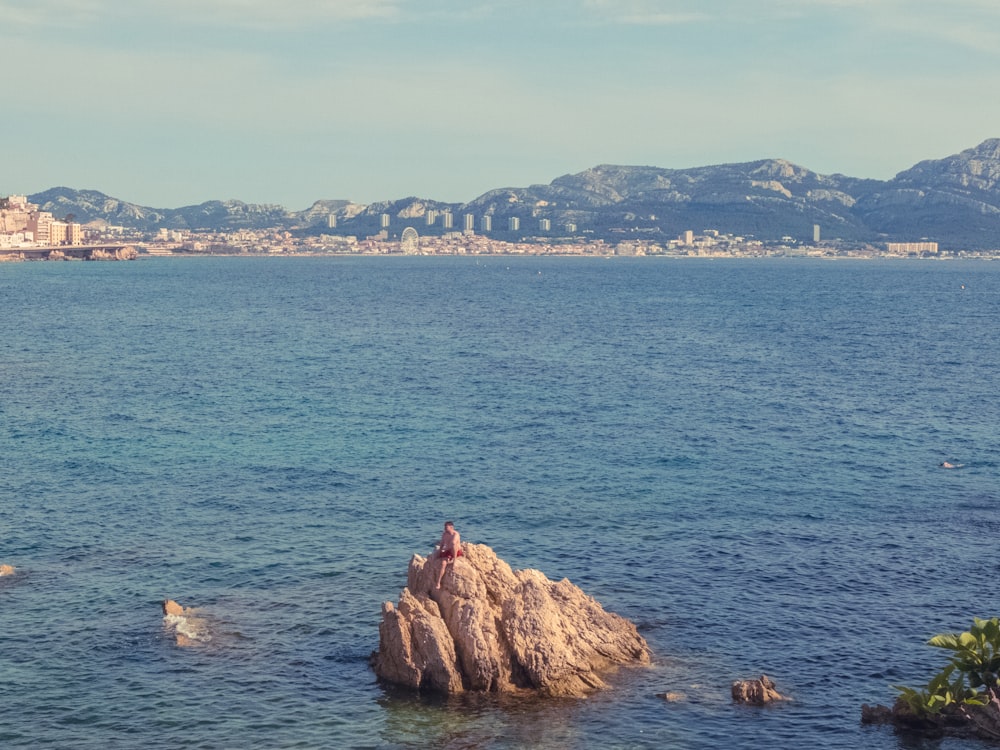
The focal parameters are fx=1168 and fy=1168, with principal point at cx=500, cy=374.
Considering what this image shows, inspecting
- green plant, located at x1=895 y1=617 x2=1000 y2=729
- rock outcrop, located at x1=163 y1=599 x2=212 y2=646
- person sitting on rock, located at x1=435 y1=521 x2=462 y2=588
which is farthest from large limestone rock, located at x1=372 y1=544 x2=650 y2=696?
green plant, located at x1=895 y1=617 x2=1000 y2=729

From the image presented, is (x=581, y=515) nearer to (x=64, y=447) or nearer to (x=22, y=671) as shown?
(x=22, y=671)

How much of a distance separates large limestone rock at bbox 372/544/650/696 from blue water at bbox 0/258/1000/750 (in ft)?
3.96

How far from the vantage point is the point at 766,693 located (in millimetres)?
47219

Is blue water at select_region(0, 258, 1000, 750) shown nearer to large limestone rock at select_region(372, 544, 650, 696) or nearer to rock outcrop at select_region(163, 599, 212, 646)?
rock outcrop at select_region(163, 599, 212, 646)

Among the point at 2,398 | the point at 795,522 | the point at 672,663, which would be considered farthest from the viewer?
the point at 2,398

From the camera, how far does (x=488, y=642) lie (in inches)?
1905

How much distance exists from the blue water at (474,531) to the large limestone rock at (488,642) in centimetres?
121

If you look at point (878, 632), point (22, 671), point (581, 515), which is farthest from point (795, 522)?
point (22, 671)

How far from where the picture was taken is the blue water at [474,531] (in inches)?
1834

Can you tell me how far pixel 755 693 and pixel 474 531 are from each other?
25.6 metres

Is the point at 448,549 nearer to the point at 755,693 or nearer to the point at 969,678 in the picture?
the point at 755,693

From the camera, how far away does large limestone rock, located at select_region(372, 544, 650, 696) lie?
48.2m

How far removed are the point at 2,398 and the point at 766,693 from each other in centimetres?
8727

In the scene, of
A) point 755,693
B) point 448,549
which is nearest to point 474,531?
point 448,549
